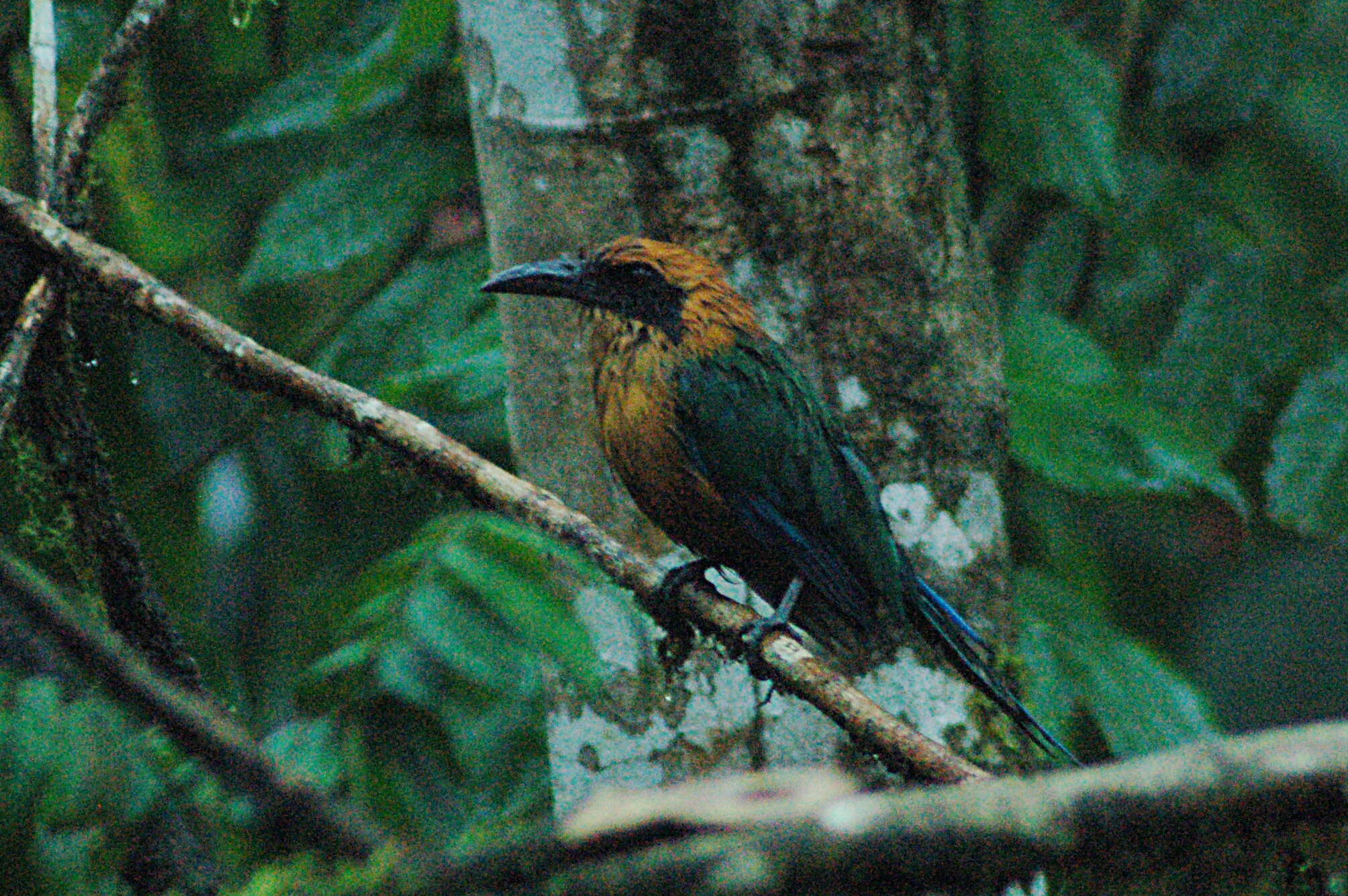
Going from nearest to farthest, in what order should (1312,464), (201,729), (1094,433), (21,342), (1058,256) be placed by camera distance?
1. (201,729)
2. (21,342)
3. (1094,433)
4. (1312,464)
5. (1058,256)

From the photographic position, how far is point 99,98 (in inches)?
91.4

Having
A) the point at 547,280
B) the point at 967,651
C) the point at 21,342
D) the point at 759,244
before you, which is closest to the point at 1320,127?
the point at 759,244

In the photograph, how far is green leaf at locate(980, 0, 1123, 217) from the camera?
328 cm

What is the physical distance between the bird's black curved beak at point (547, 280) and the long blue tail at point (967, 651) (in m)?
0.78

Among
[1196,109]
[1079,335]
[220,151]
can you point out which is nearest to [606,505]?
[1079,335]

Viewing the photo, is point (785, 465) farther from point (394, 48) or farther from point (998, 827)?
point (998, 827)

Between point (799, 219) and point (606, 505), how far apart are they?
2.07 feet

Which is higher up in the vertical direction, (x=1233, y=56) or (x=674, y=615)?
(x=1233, y=56)

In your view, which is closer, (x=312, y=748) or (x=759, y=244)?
(x=312, y=748)

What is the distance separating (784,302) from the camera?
2750 millimetres

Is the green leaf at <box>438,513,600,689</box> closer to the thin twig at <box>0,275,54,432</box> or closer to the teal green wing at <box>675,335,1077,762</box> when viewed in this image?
the thin twig at <box>0,275,54,432</box>

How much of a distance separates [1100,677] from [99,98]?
7.14ft

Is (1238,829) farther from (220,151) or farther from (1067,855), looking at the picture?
(220,151)

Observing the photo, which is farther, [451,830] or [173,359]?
[173,359]
